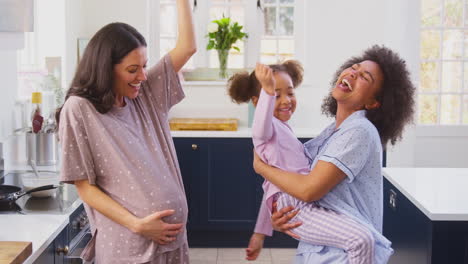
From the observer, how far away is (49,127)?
12.1ft

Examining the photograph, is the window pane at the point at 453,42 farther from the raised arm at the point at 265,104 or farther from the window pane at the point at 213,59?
the raised arm at the point at 265,104

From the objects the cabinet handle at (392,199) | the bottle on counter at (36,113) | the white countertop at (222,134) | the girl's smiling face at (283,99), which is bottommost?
the cabinet handle at (392,199)

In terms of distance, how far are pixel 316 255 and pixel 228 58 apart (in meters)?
3.63

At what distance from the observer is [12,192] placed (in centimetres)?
279

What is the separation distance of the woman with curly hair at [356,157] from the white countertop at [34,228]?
2.53 ft

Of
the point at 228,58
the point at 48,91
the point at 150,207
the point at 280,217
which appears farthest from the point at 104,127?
the point at 228,58

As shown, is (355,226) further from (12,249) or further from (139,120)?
(12,249)

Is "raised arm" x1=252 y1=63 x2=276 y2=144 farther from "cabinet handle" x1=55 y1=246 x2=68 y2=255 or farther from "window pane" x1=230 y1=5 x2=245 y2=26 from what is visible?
"window pane" x1=230 y1=5 x2=245 y2=26

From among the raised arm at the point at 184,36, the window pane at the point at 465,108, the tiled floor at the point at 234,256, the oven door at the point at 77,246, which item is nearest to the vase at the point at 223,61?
the tiled floor at the point at 234,256

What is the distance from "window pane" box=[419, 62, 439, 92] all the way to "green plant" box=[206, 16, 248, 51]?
1.82 metres

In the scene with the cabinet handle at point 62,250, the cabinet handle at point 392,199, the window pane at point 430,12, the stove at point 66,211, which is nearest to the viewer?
the cabinet handle at point 62,250

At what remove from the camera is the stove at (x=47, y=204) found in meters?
2.59

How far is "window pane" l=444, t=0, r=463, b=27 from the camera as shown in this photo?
5.94 meters

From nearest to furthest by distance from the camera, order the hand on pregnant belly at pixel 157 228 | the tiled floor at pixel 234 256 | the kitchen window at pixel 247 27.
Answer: the hand on pregnant belly at pixel 157 228, the tiled floor at pixel 234 256, the kitchen window at pixel 247 27
